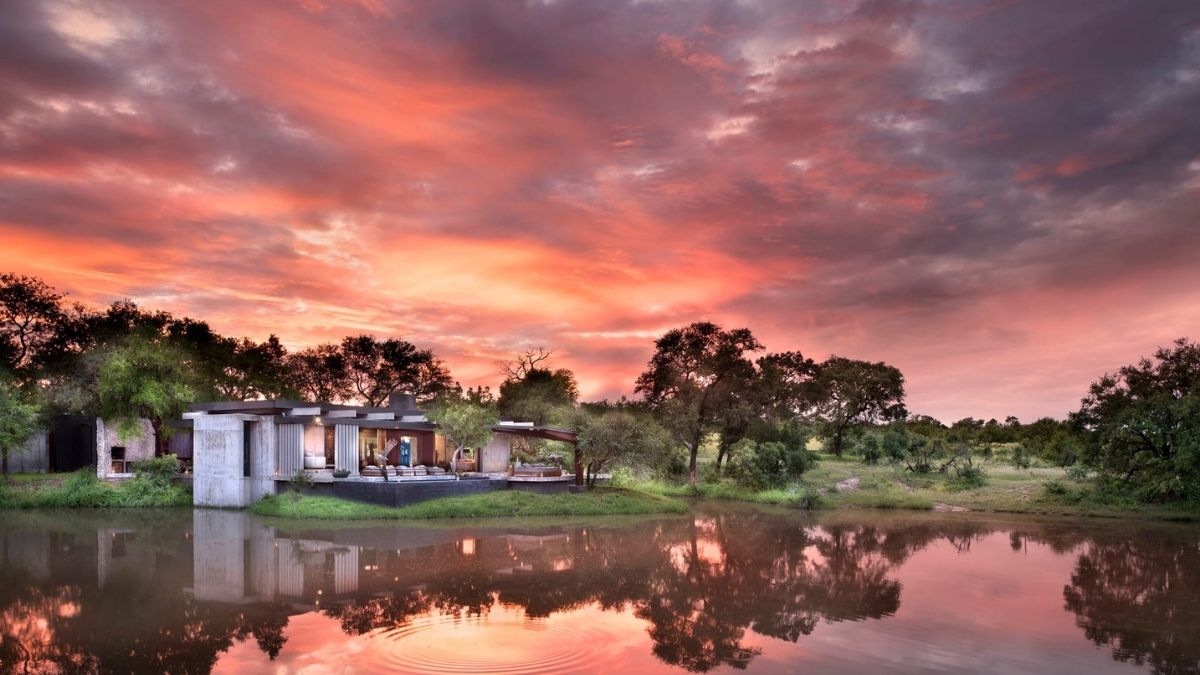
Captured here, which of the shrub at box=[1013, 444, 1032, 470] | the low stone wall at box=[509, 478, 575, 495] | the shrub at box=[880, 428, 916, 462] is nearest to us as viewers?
the low stone wall at box=[509, 478, 575, 495]

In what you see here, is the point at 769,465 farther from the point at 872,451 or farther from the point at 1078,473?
the point at 1078,473

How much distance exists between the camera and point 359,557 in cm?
2012

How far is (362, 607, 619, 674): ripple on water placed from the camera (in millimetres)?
11062

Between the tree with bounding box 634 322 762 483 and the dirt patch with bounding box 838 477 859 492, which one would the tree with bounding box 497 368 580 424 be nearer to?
the tree with bounding box 634 322 762 483

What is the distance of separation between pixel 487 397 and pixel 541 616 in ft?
157

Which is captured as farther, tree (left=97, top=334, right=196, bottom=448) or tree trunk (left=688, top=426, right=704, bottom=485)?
tree trunk (left=688, top=426, right=704, bottom=485)

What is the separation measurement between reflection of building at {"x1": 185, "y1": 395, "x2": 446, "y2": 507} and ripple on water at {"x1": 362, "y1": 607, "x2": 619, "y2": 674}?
1880 cm

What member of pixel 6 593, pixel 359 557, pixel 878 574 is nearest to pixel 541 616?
pixel 359 557

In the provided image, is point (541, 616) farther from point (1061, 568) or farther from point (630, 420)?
point (630, 420)

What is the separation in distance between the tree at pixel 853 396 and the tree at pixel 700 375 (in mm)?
13674

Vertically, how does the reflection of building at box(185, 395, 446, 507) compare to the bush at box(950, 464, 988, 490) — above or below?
above

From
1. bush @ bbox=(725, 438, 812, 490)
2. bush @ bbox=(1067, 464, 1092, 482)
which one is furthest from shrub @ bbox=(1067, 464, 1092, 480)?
bush @ bbox=(725, 438, 812, 490)

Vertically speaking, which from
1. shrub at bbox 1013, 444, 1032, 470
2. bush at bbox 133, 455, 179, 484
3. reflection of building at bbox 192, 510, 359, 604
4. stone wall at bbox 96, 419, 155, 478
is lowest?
shrub at bbox 1013, 444, 1032, 470

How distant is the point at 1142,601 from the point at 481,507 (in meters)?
20.4
